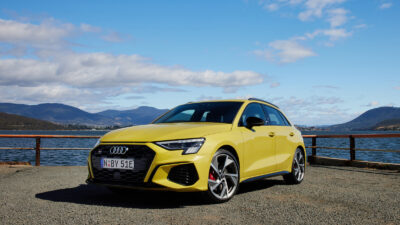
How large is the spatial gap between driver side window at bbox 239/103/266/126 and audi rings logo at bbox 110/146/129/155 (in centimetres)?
200

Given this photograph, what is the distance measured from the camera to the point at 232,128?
625 cm

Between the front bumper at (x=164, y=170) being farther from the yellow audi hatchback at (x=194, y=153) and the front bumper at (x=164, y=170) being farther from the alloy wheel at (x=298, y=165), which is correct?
the alloy wheel at (x=298, y=165)

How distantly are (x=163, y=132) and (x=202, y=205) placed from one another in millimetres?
1170

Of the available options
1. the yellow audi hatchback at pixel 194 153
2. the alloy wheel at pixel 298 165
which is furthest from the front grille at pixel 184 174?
the alloy wheel at pixel 298 165

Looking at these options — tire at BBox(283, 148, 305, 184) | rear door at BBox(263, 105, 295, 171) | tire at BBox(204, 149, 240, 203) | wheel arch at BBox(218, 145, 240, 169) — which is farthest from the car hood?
tire at BBox(283, 148, 305, 184)

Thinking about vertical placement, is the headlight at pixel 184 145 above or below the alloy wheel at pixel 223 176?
above

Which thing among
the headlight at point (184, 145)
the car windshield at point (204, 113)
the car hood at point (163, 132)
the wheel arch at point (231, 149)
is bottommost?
the wheel arch at point (231, 149)

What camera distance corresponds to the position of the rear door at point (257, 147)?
6496 mm

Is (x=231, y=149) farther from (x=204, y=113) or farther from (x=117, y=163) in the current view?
(x=117, y=163)

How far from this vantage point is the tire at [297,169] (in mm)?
8195

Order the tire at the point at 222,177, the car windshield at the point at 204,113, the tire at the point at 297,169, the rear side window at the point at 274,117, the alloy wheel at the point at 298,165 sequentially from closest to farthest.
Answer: the tire at the point at 222,177 → the car windshield at the point at 204,113 → the rear side window at the point at 274,117 → the tire at the point at 297,169 → the alloy wheel at the point at 298,165

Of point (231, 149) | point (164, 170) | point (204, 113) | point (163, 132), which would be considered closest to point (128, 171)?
point (164, 170)

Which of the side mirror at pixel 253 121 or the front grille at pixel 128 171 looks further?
the side mirror at pixel 253 121

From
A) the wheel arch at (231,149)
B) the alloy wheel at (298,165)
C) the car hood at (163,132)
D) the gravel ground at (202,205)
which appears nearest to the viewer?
the gravel ground at (202,205)
